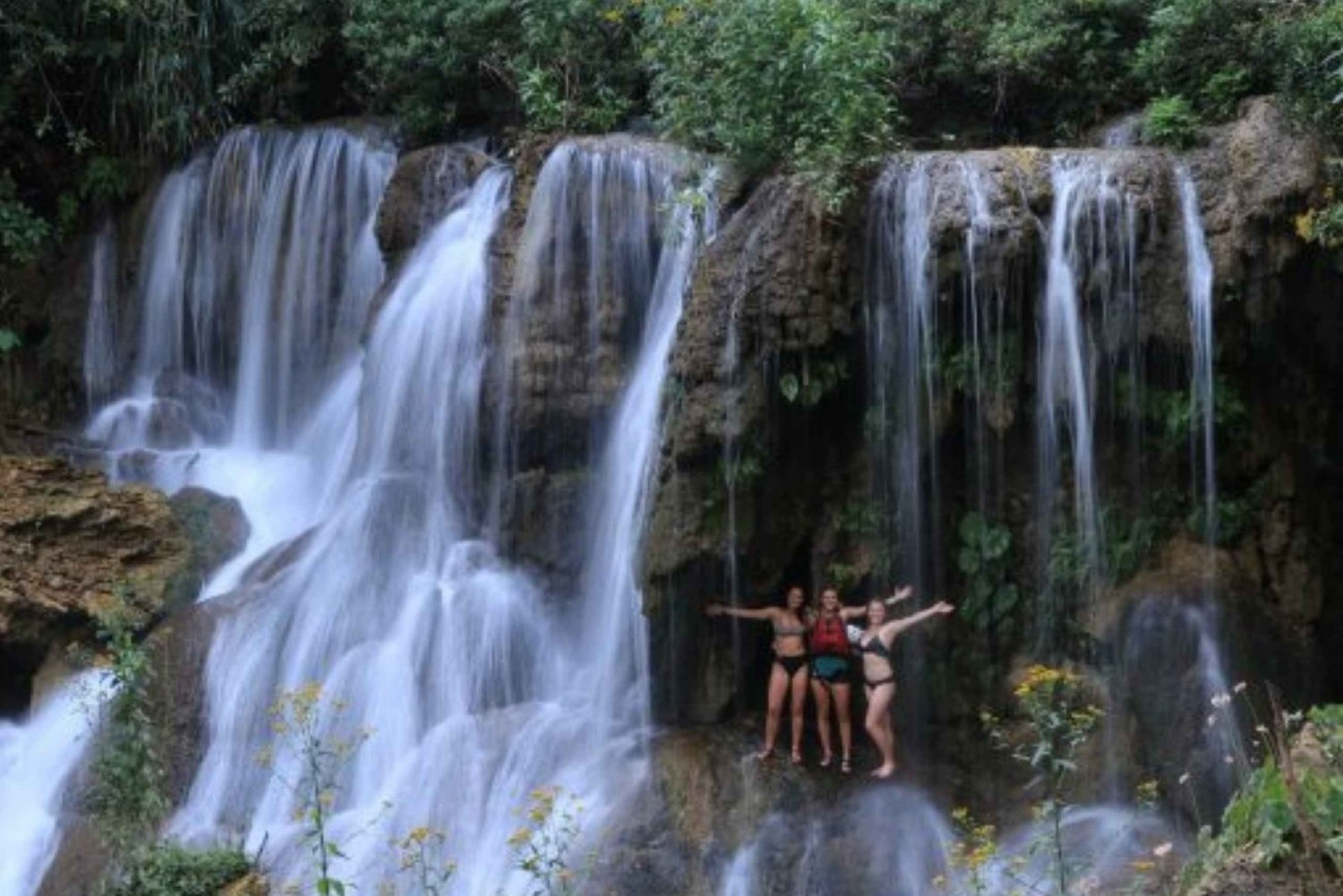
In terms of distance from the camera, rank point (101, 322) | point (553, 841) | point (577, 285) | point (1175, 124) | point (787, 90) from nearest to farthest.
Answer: point (553, 841)
point (1175, 124)
point (787, 90)
point (577, 285)
point (101, 322)

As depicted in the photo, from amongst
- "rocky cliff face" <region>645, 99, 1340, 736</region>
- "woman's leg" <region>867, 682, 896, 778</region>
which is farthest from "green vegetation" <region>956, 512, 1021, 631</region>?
"woman's leg" <region>867, 682, 896, 778</region>

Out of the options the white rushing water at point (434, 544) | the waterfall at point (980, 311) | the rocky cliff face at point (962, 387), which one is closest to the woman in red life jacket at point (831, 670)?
the rocky cliff face at point (962, 387)

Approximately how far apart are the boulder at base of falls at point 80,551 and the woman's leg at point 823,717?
4.92 metres

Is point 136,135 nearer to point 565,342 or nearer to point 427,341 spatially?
point 427,341

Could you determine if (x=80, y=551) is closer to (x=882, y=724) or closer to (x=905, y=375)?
(x=882, y=724)

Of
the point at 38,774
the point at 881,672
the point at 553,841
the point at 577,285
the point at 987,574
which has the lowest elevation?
the point at 38,774

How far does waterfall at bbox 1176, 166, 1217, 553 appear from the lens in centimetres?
903

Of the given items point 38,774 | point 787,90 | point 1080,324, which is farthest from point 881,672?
point 38,774

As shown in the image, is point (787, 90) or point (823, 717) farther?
point (787, 90)

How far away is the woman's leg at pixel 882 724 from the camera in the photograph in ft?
30.1

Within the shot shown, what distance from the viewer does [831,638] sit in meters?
9.27

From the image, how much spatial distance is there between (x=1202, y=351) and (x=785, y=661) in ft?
9.33

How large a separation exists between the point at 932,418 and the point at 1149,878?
288cm

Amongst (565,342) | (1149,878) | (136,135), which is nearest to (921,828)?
(1149,878)
